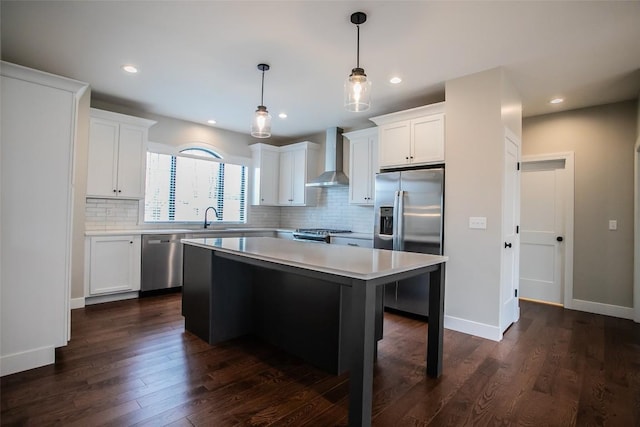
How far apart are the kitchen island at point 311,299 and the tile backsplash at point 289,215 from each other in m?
2.04

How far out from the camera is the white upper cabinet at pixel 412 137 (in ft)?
11.8

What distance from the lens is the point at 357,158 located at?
4785mm

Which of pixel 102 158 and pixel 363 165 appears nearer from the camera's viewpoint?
pixel 102 158

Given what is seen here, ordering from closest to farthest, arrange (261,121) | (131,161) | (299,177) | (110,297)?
(261,121) < (110,297) < (131,161) < (299,177)

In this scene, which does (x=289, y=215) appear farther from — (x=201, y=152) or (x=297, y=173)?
(x=201, y=152)

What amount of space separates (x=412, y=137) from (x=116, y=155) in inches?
149

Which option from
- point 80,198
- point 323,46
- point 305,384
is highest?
point 323,46

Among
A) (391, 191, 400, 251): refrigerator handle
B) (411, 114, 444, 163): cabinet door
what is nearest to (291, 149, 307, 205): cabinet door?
(391, 191, 400, 251): refrigerator handle

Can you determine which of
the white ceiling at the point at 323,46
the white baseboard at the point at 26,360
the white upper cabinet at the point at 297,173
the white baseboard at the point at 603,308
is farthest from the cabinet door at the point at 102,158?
the white baseboard at the point at 603,308

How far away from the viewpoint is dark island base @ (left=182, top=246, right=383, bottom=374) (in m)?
2.35

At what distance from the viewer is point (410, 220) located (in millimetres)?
3713

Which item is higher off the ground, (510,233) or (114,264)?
(510,233)

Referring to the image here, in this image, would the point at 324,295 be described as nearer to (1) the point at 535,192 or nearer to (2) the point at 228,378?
(2) the point at 228,378

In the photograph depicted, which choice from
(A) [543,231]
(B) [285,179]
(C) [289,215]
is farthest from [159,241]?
(A) [543,231]
